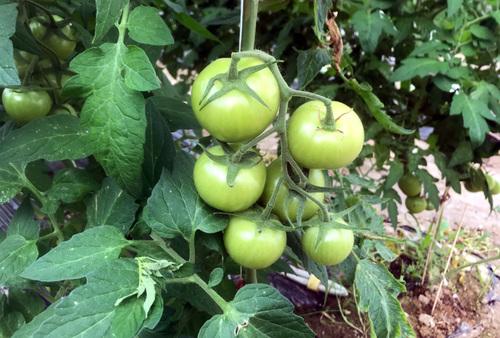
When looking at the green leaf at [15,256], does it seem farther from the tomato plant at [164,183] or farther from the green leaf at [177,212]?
the green leaf at [177,212]

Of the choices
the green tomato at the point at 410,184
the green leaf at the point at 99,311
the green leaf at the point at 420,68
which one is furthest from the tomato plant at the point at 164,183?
the green tomato at the point at 410,184

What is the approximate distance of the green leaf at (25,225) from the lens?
62 centimetres

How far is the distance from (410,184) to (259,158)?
85 cm

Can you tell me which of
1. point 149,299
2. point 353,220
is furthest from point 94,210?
point 353,220

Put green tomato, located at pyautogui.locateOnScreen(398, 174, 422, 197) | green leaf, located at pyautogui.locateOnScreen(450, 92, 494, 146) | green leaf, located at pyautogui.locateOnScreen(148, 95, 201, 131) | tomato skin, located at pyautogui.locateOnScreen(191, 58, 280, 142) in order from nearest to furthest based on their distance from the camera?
tomato skin, located at pyautogui.locateOnScreen(191, 58, 280, 142)
green leaf, located at pyautogui.locateOnScreen(148, 95, 201, 131)
green leaf, located at pyautogui.locateOnScreen(450, 92, 494, 146)
green tomato, located at pyautogui.locateOnScreen(398, 174, 422, 197)

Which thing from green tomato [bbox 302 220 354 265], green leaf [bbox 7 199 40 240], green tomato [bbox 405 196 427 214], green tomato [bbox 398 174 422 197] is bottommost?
green tomato [bbox 405 196 427 214]

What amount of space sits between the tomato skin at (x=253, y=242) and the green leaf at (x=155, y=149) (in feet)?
0.43

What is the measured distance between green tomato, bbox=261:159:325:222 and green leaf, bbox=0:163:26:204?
0.34 m

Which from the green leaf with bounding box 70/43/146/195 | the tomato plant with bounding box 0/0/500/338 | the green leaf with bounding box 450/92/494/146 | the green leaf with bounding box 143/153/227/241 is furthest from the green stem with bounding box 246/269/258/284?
the green leaf with bounding box 450/92/494/146

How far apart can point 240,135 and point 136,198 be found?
193mm

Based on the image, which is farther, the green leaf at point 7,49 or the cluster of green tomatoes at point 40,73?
the cluster of green tomatoes at point 40,73

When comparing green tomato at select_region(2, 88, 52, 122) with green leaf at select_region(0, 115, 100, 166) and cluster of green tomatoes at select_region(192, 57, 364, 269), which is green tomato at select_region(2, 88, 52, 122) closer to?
green leaf at select_region(0, 115, 100, 166)

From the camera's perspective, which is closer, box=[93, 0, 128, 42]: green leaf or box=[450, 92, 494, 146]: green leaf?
box=[93, 0, 128, 42]: green leaf

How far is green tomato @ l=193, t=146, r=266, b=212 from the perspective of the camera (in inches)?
18.5
